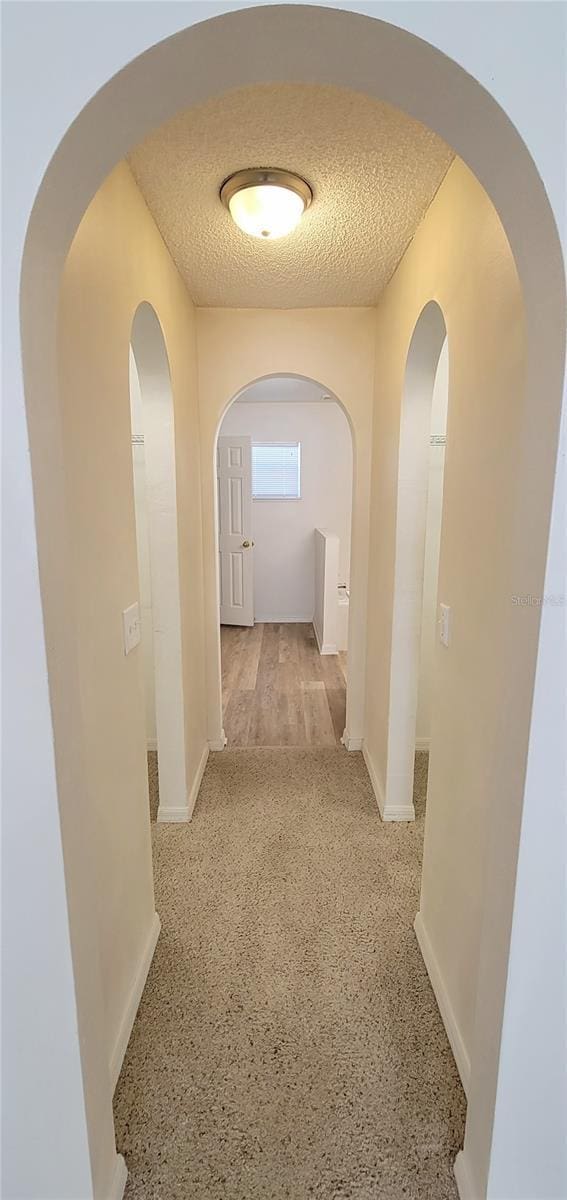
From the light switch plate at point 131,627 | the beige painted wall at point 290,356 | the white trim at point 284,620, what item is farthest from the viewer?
the white trim at point 284,620

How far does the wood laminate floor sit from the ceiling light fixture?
8.50ft

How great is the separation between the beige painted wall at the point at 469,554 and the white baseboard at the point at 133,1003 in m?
0.88

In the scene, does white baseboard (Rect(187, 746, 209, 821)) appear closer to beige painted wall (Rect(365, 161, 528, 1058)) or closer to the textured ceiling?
beige painted wall (Rect(365, 161, 528, 1058))

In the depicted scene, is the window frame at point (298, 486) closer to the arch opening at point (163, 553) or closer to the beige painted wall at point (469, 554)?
the arch opening at point (163, 553)

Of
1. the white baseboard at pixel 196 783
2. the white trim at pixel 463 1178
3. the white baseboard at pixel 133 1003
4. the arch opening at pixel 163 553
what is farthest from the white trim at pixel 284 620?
the white trim at pixel 463 1178

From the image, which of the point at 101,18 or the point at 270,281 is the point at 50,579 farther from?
the point at 270,281

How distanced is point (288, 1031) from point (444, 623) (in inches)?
48.0

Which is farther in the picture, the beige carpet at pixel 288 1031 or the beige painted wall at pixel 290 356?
the beige painted wall at pixel 290 356

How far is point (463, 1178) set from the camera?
1160 mm

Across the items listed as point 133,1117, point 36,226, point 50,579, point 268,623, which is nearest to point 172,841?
point 133,1117

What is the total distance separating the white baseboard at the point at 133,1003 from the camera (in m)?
1.39

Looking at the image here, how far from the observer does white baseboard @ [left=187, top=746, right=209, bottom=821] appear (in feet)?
8.49

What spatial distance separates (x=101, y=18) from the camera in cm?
76

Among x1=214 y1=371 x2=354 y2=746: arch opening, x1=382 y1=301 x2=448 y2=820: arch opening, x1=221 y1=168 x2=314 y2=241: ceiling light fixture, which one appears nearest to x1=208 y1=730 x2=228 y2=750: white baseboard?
x1=382 y1=301 x2=448 y2=820: arch opening
